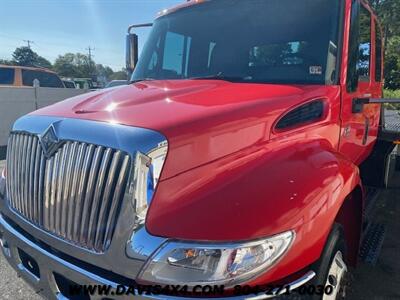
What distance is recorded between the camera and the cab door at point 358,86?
130 inches

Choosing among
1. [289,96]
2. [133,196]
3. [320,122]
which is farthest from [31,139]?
[320,122]

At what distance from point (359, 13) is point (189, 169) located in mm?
2412

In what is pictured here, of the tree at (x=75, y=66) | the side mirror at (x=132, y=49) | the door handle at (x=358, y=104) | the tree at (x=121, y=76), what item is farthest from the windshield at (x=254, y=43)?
the tree at (x=75, y=66)

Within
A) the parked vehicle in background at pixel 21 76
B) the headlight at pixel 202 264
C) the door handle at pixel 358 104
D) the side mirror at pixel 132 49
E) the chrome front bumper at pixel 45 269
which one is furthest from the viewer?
the parked vehicle in background at pixel 21 76

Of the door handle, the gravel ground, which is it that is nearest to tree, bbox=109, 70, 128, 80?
the gravel ground

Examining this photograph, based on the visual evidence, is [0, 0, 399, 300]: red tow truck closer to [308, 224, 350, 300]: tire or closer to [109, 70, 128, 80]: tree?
[308, 224, 350, 300]: tire

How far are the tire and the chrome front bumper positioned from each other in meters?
0.12

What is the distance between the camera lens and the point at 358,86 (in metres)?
3.60

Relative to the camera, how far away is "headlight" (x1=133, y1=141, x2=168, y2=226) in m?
1.92

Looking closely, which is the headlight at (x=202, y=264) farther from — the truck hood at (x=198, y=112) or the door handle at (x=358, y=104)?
the door handle at (x=358, y=104)

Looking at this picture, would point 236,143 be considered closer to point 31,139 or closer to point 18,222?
point 31,139

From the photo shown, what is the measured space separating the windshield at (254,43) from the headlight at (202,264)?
1.66m

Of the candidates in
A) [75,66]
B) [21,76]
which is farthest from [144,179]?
[75,66]

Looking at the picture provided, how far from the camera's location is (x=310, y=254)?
81.7 inches
